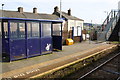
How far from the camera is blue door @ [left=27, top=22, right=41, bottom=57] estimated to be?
368 inches

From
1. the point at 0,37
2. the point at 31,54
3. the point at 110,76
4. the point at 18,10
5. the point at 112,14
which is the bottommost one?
the point at 110,76

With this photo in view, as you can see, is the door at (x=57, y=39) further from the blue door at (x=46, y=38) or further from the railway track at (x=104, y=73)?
the railway track at (x=104, y=73)

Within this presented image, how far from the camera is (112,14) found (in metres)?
23.2

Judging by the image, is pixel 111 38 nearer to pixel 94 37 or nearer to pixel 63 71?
pixel 94 37

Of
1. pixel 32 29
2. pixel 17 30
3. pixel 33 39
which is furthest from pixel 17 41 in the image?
pixel 32 29

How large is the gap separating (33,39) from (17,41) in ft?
4.20

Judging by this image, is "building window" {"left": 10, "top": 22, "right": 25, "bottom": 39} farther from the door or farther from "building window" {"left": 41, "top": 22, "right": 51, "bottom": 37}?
the door

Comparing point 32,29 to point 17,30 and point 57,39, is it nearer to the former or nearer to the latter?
point 17,30

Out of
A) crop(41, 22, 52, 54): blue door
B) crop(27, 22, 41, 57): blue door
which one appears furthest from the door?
crop(27, 22, 41, 57): blue door

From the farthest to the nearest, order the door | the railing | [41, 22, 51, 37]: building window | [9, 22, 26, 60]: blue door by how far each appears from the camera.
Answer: the railing
the door
[41, 22, 51, 37]: building window
[9, 22, 26, 60]: blue door

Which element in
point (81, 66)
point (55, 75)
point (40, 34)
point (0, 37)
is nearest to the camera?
point (55, 75)

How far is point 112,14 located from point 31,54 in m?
18.4

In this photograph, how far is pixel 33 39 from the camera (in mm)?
9594

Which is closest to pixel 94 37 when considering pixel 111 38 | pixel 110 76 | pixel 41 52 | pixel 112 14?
pixel 111 38
